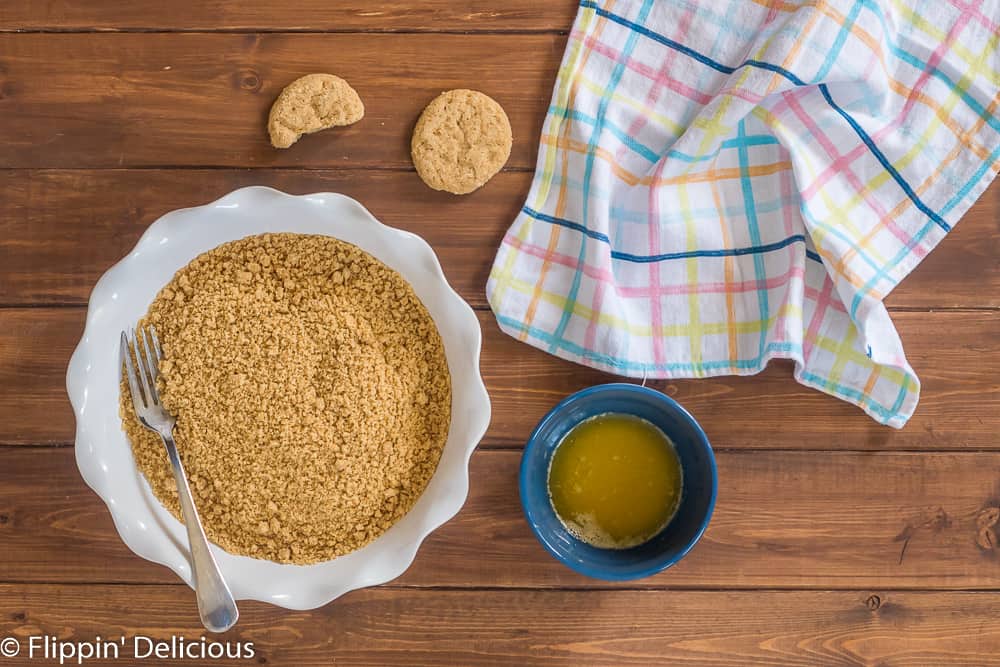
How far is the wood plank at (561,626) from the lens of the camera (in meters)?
0.97

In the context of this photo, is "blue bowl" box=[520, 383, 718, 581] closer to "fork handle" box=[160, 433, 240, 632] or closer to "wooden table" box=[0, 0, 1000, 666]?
"wooden table" box=[0, 0, 1000, 666]

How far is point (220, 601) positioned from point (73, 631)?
0.27 metres

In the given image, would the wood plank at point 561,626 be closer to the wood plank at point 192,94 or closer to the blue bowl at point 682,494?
the blue bowl at point 682,494

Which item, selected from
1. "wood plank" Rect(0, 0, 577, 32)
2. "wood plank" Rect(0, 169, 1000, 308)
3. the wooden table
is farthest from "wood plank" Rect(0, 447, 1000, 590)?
"wood plank" Rect(0, 0, 577, 32)

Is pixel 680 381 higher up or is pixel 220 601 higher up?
pixel 680 381

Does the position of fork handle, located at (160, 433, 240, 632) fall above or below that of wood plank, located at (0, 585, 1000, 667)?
above

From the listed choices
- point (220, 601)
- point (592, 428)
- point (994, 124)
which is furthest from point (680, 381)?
point (220, 601)

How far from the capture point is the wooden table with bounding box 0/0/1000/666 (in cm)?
94

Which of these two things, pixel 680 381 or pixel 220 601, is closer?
pixel 220 601

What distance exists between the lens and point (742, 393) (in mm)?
965

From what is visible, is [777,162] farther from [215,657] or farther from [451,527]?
[215,657]

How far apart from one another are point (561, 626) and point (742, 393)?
1.24ft

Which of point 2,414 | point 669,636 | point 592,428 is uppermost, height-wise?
point 592,428

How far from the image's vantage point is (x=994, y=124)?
0.90 m
